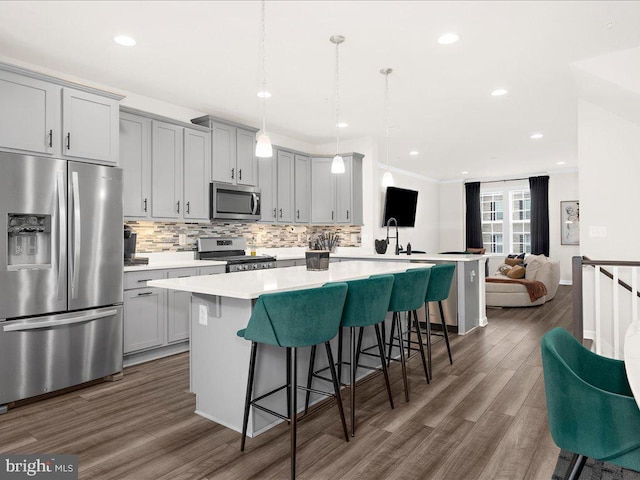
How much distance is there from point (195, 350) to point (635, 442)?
2.36m

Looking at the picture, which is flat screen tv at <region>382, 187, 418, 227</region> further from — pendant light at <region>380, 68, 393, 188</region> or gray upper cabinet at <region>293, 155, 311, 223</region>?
pendant light at <region>380, 68, 393, 188</region>

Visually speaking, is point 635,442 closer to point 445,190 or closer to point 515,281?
point 515,281

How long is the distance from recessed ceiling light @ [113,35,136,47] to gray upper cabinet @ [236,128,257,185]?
1986mm

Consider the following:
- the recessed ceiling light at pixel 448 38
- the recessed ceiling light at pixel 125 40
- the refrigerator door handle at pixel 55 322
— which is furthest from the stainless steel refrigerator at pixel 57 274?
the recessed ceiling light at pixel 448 38

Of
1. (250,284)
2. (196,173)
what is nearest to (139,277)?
(196,173)

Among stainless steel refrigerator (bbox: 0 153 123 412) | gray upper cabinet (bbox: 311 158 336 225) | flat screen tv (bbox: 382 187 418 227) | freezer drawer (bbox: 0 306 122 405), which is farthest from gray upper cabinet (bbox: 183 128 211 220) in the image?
flat screen tv (bbox: 382 187 418 227)

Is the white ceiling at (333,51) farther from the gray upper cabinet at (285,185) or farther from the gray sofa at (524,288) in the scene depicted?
the gray sofa at (524,288)

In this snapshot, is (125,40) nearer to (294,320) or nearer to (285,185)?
(294,320)

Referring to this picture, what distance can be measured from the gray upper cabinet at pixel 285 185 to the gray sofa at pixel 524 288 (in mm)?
3613

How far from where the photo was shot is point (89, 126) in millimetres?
3498

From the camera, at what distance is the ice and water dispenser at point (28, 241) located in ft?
9.91

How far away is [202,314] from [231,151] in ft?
9.84

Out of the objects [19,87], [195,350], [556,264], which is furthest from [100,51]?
[556,264]

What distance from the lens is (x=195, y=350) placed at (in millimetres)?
2801
